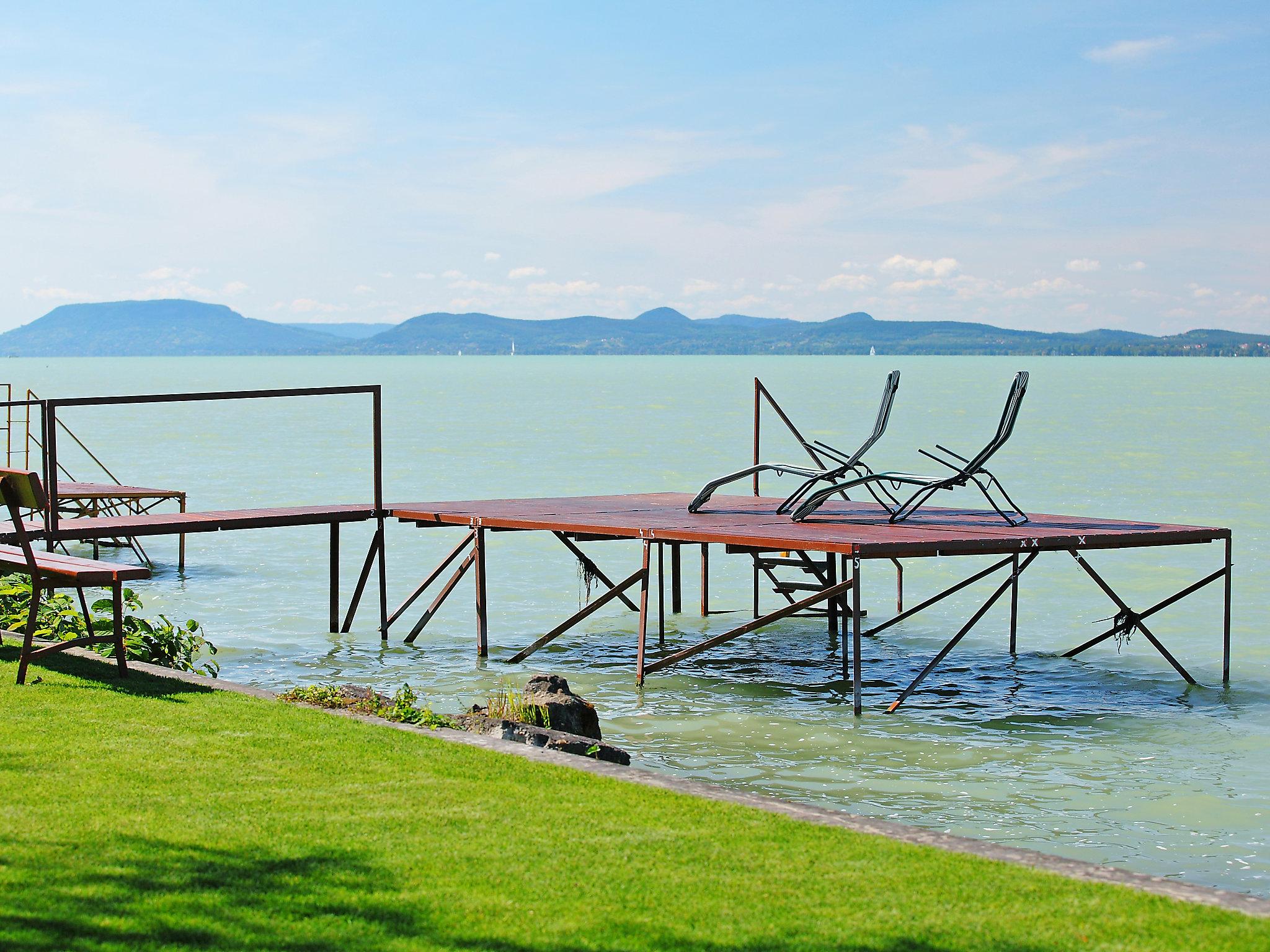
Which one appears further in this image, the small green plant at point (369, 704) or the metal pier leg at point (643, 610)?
the metal pier leg at point (643, 610)

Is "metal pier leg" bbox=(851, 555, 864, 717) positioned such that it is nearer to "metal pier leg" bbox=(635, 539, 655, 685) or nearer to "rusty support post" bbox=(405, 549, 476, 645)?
"metal pier leg" bbox=(635, 539, 655, 685)

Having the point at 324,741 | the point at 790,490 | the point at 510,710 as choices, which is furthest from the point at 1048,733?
the point at 790,490

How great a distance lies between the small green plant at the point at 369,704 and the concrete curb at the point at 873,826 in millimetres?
239

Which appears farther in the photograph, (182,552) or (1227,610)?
(182,552)

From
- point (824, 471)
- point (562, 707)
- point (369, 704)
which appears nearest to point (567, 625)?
point (824, 471)

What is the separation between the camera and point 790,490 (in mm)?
40781

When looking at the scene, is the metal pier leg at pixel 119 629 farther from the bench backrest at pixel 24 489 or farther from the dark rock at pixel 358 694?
the dark rock at pixel 358 694

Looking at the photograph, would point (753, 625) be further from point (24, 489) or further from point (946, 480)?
point (24, 489)

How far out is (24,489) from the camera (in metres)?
9.05

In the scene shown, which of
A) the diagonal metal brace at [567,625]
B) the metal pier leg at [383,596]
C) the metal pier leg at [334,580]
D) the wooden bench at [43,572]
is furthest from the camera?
the metal pier leg at [334,580]

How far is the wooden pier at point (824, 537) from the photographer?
11234 millimetres

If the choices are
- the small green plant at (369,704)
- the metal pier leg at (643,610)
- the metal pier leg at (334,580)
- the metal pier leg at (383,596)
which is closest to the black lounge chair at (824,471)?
the metal pier leg at (643,610)

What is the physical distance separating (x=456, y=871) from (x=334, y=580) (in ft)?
35.5

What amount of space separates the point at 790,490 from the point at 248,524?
28.1 meters
